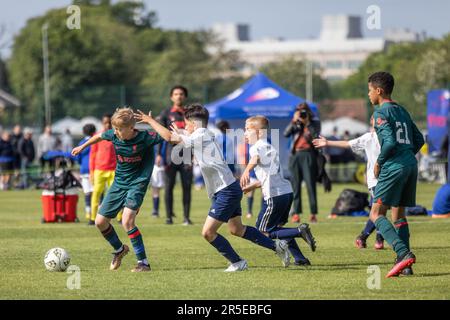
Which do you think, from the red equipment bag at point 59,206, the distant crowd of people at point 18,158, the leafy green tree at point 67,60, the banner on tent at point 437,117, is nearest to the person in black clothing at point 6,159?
the distant crowd of people at point 18,158

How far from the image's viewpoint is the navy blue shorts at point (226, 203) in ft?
37.1

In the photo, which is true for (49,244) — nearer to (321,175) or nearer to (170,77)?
(321,175)

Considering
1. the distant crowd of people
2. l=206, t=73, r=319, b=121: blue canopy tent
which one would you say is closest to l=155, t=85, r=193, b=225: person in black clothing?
l=206, t=73, r=319, b=121: blue canopy tent

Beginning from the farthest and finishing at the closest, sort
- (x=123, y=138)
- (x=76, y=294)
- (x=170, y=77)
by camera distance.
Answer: (x=170, y=77) → (x=123, y=138) → (x=76, y=294)

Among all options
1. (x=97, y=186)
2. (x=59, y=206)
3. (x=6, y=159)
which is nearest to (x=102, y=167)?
(x=97, y=186)

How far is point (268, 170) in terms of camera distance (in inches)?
475

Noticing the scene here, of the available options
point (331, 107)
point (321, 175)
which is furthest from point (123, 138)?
point (331, 107)

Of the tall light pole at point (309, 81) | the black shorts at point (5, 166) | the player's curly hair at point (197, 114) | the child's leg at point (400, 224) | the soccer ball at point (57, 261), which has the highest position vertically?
the tall light pole at point (309, 81)

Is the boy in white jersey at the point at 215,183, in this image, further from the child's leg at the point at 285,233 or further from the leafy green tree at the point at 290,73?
the leafy green tree at the point at 290,73

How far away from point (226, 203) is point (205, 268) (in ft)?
3.26

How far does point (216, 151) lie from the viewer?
11.4 meters

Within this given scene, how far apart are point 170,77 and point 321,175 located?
72.1 m

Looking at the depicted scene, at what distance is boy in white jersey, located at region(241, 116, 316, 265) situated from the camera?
1203cm

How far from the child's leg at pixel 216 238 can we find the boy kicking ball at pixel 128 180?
0.82 meters
